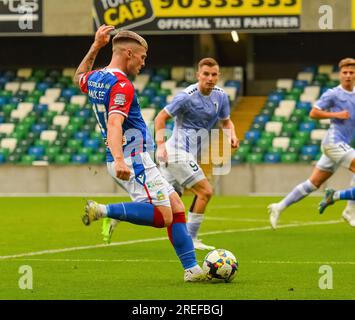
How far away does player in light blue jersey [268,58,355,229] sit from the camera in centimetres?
1470

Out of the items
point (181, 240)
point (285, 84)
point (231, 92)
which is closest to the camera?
point (181, 240)

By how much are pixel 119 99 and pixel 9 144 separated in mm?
21202

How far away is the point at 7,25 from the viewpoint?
92.2 feet

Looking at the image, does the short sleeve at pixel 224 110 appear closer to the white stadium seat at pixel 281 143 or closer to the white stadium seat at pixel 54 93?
the white stadium seat at pixel 281 143

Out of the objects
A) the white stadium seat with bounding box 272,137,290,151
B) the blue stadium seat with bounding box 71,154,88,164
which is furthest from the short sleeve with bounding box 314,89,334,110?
the blue stadium seat with bounding box 71,154,88,164

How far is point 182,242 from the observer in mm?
9039

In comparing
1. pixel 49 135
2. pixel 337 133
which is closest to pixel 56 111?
pixel 49 135

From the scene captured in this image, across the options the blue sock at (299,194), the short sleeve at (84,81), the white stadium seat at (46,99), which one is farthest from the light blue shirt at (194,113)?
the white stadium seat at (46,99)

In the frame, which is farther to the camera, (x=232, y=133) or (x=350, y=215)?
(x=350, y=215)

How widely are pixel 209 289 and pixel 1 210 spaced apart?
A: 11.8 metres

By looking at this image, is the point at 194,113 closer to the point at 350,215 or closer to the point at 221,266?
the point at 350,215

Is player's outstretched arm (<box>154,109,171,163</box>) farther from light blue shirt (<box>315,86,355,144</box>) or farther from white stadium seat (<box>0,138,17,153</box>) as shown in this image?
white stadium seat (<box>0,138,17,153</box>)
